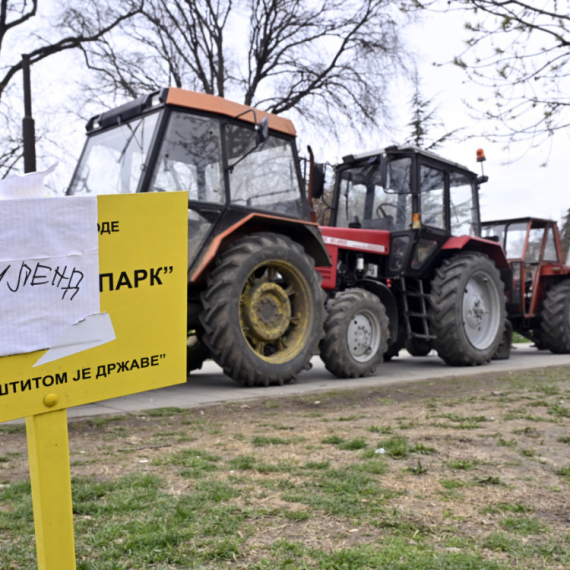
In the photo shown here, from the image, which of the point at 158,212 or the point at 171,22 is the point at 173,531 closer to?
the point at 158,212

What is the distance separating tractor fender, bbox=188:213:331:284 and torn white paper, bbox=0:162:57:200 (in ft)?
15.1

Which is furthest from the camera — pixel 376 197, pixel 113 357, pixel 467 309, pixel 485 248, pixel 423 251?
pixel 485 248

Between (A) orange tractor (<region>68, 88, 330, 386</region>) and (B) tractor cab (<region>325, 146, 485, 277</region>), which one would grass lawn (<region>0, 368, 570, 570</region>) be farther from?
(B) tractor cab (<region>325, 146, 485, 277</region>)

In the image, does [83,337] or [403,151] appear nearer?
[83,337]

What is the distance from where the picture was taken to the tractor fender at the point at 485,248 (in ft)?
30.6

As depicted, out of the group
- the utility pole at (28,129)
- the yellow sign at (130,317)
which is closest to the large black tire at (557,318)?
the utility pole at (28,129)

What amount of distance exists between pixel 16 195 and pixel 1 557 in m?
1.34

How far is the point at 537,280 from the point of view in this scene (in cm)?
1166

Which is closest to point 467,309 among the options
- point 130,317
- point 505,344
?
point 505,344

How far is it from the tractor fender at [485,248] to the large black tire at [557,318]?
136 centimetres

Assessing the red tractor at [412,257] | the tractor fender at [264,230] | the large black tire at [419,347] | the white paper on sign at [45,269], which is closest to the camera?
the white paper on sign at [45,269]

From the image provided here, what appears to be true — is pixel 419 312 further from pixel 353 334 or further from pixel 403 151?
pixel 403 151

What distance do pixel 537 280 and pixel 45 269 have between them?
11.1m

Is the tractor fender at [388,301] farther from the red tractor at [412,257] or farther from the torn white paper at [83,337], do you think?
the torn white paper at [83,337]
